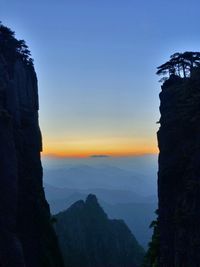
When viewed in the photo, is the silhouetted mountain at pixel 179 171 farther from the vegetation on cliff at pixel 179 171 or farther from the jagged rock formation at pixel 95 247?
the jagged rock formation at pixel 95 247

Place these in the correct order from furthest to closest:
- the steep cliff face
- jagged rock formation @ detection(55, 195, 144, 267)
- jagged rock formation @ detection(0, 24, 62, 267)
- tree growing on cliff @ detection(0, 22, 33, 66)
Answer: jagged rock formation @ detection(55, 195, 144, 267) → tree growing on cliff @ detection(0, 22, 33, 66) → jagged rock formation @ detection(0, 24, 62, 267) → the steep cliff face

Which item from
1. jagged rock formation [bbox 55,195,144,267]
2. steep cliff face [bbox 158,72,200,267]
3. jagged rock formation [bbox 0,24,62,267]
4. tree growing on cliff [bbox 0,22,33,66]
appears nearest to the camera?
steep cliff face [bbox 158,72,200,267]

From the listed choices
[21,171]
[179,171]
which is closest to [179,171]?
[179,171]

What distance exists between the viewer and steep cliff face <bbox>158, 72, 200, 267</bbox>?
4400cm

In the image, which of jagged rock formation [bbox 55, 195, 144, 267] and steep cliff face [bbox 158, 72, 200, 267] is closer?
steep cliff face [bbox 158, 72, 200, 267]

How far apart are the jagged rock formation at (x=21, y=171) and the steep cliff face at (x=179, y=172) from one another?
15829 mm

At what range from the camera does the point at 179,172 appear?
169ft

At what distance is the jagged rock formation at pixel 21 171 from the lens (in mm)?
46156

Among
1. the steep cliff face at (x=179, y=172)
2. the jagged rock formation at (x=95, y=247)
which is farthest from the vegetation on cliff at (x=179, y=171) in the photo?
the jagged rock formation at (x=95, y=247)

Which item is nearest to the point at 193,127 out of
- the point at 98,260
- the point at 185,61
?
the point at 185,61

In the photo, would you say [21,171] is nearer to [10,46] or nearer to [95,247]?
[10,46]

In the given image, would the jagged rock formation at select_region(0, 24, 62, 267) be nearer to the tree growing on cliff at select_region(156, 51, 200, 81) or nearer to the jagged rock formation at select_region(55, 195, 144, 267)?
the tree growing on cliff at select_region(156, 51, 200, 81)

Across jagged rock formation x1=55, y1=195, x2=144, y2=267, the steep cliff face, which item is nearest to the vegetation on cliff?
the steep cliff face

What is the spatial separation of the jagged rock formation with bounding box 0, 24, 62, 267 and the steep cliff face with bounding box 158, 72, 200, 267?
15.8 m
